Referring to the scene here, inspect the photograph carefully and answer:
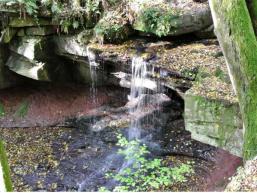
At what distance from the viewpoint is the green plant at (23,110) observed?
1279 cm

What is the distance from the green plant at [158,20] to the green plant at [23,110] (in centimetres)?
517

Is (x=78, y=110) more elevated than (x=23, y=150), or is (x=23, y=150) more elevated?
(x=78, y=110)

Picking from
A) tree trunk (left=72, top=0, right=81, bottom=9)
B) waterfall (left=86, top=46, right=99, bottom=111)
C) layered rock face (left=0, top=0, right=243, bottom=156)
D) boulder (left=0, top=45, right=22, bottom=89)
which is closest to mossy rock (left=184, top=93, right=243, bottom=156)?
layered rock face (left=0, top=0, right=243, bottom=156)

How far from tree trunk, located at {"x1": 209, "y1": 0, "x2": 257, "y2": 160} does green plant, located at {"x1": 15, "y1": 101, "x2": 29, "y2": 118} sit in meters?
8.10

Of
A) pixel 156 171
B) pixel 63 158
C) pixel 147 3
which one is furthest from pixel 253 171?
pixel 147 3

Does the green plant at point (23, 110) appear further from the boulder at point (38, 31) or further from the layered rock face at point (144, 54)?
the boulder at point (38, 31)

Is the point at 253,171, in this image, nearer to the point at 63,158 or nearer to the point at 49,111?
the point at 63,158

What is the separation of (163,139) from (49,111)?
14.7 feet

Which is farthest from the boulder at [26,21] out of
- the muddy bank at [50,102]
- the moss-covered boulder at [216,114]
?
the moss-covered boulder at [216,114]

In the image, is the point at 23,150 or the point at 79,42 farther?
the point at 79,42

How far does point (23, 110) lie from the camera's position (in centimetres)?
1298

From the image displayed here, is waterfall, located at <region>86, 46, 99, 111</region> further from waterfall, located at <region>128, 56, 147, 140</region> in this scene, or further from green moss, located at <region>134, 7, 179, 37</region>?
green moss, located at <region>134, 7, 179, 37</region>

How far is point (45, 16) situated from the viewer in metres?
11.6

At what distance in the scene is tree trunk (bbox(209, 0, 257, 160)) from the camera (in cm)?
652
